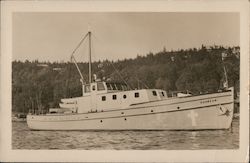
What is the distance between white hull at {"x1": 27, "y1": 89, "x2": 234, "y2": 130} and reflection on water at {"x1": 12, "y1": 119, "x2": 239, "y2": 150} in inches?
0.7

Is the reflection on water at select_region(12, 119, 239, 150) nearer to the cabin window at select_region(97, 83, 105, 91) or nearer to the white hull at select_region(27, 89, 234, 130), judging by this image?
the white hull at select_region(27, 89, 234, 130)

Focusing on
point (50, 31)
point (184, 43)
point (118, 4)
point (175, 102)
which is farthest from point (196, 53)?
point (50, 31)

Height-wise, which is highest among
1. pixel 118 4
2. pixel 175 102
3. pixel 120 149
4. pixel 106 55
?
pixel 118 4

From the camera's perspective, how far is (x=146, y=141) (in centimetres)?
177

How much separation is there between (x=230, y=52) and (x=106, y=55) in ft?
1.17

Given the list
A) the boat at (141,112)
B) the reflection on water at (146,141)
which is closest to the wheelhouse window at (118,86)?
the boat at (141,112)

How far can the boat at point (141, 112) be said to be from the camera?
177 cm

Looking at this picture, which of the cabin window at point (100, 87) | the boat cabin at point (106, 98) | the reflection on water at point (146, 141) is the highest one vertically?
the cabin window at point (100, 87)

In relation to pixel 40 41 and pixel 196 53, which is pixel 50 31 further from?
pixel 196 53

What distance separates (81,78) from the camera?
1.78 meters

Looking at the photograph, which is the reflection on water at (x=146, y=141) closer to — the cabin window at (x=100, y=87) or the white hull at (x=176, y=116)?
the white hull at (x=176, y=116)

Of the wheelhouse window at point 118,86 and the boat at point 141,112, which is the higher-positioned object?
the wheelhouse window at point 118,86

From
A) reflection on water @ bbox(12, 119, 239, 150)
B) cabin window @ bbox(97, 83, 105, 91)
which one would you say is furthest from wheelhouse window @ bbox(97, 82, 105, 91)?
reflection on water @ bbox(12, 119, 239, 150)

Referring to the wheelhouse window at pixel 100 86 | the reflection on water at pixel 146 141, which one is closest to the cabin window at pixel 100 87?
the wheelhouse window at pixel 100 86
